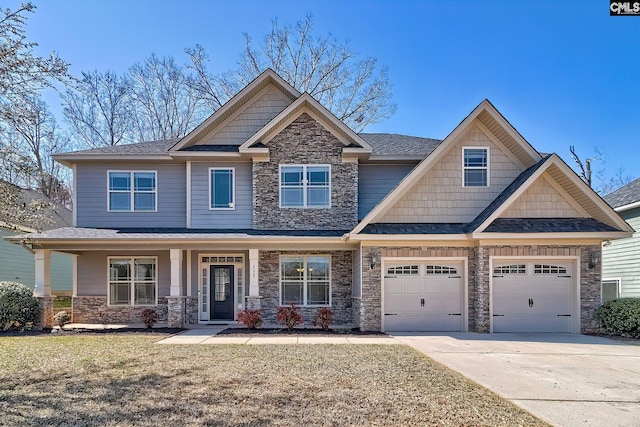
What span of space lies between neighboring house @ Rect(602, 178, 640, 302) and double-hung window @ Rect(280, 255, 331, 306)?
33.3ft

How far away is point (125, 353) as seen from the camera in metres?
9.80

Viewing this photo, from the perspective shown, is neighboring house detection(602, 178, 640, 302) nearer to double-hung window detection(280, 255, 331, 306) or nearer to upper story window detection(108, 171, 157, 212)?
double-hung window detection(280, 255, 331, 306)

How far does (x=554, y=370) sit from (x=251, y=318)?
8.17 metres

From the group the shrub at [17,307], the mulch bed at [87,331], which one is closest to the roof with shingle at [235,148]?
the shrub at [17,307]

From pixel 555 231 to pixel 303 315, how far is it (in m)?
7.98

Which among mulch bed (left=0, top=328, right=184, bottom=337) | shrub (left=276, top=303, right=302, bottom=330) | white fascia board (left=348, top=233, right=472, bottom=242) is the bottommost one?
mulch bed (left=0, top=328, right=184, bottom=337)

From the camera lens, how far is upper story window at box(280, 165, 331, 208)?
49.9 ft

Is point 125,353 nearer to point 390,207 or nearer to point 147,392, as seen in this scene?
point 147,392

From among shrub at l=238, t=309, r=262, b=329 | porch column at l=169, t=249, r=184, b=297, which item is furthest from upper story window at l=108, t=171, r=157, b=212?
shrub at l=238, t=309, r=262, b=329

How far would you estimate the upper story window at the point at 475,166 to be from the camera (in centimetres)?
1404

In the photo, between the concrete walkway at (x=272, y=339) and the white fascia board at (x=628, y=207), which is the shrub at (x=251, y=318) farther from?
the white fascia board at (x=628, y=207)

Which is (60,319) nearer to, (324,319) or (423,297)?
(324,319)

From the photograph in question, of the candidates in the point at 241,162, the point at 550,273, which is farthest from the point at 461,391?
the point at 241,162

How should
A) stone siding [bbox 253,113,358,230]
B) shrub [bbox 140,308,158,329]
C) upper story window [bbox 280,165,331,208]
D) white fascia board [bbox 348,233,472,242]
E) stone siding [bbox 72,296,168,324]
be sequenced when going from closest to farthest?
white fascia board [bbox 348,233,472,242] < shrub [bbox 140,308,158,329] < stone siding [bbox 253,113,358,230] < upper story window [bbox 280,165,331,208] < stone siding [bbox 72,296,168,324]
